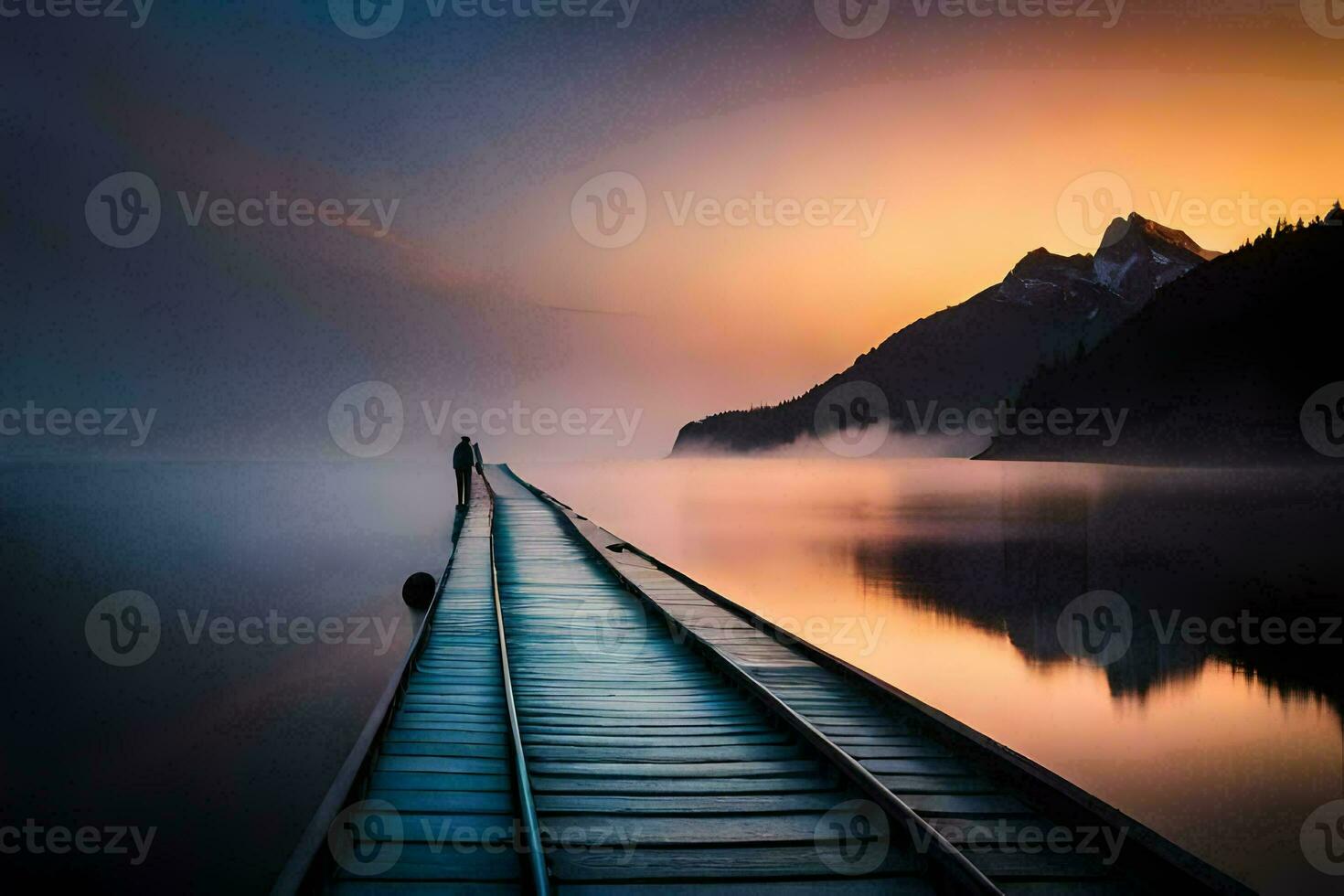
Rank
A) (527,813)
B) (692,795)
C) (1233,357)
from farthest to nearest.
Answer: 1. (1233,357)
2. (692,795)
3. (527,813)

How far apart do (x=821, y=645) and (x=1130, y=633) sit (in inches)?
245

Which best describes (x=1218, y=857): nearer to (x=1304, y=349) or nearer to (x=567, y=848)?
(x=567, y=848)

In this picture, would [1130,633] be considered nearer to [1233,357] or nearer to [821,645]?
[821,645]

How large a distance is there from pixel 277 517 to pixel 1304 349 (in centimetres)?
11338

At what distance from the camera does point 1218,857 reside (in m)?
7.91

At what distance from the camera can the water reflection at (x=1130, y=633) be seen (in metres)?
9.73

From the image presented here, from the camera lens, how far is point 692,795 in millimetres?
6145

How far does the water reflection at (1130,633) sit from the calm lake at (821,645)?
0.21 ft

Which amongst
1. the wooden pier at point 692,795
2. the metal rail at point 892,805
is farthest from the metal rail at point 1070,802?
the metal rail at point 892,805

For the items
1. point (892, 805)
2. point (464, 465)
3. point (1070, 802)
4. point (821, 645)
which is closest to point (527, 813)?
point (892, 805)

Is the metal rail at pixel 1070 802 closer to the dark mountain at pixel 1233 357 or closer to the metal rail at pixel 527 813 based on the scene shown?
the metal rail at pixel 527 813

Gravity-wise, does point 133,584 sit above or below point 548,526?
below

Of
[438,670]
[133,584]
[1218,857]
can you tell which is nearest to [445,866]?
[438,670]

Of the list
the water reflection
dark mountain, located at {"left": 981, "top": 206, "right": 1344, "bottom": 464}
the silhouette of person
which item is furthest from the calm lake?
dark mountain, located at {"left": 981, "top": 206, "right": 1344, "bottom": 464}
